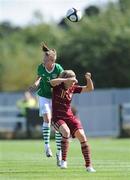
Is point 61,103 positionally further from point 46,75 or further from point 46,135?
point 46,135

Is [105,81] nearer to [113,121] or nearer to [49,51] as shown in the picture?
[113,121]

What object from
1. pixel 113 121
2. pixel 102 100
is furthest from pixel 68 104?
pixel 102 100

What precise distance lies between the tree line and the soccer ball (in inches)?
1107

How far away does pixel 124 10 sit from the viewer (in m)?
75.8

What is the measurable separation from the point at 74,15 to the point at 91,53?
1771 inches

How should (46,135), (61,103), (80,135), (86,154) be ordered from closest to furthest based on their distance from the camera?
1. (86,154)
2. (80,135)
3. (61,103)
4. (46,135)

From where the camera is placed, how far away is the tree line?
5888 centimetres

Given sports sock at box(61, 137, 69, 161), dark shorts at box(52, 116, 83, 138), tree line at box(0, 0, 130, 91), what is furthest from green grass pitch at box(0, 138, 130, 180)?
tree line at box(0, 0, 130, 91)

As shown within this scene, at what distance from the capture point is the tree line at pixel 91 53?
193 feet

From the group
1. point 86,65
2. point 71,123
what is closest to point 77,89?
point 71,123

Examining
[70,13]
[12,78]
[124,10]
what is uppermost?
[70,13]

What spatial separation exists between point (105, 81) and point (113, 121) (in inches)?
742

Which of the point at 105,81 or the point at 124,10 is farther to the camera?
the point at 124,10

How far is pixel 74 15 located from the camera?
1738 cm
